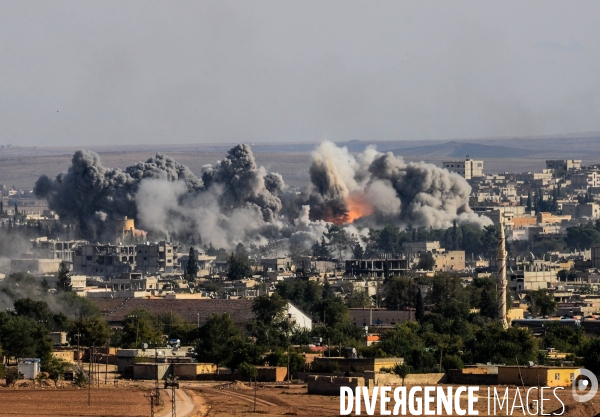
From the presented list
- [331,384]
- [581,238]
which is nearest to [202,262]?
[581,238]

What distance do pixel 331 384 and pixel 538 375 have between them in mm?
6287

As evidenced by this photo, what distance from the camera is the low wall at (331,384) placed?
53156 millimetres

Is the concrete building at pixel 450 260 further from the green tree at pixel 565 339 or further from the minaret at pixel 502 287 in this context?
the green tree at pixel 565 339

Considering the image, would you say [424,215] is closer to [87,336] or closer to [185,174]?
[185,174]

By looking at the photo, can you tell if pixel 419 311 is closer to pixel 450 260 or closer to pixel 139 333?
pixel 139 333

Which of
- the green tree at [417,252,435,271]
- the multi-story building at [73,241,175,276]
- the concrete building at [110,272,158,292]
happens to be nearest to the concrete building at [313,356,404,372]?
the concrete building at [110,272,158,292]

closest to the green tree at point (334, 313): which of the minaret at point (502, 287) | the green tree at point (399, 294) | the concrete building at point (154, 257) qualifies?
the green tree at point (399, 294)

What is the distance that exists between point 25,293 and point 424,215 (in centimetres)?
6951

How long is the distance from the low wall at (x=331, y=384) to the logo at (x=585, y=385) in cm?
583

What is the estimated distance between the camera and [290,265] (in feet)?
435

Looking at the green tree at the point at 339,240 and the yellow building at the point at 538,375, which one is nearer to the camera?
the yellow building at the point at 538,375

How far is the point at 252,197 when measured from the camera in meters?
153

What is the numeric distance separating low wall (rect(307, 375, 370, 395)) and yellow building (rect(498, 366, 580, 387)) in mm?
4974

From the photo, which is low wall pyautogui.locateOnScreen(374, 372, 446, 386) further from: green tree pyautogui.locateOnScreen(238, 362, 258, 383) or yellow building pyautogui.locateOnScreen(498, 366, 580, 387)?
green tree pyautogui.locateOnScreen(238, 362, 258, 383)
